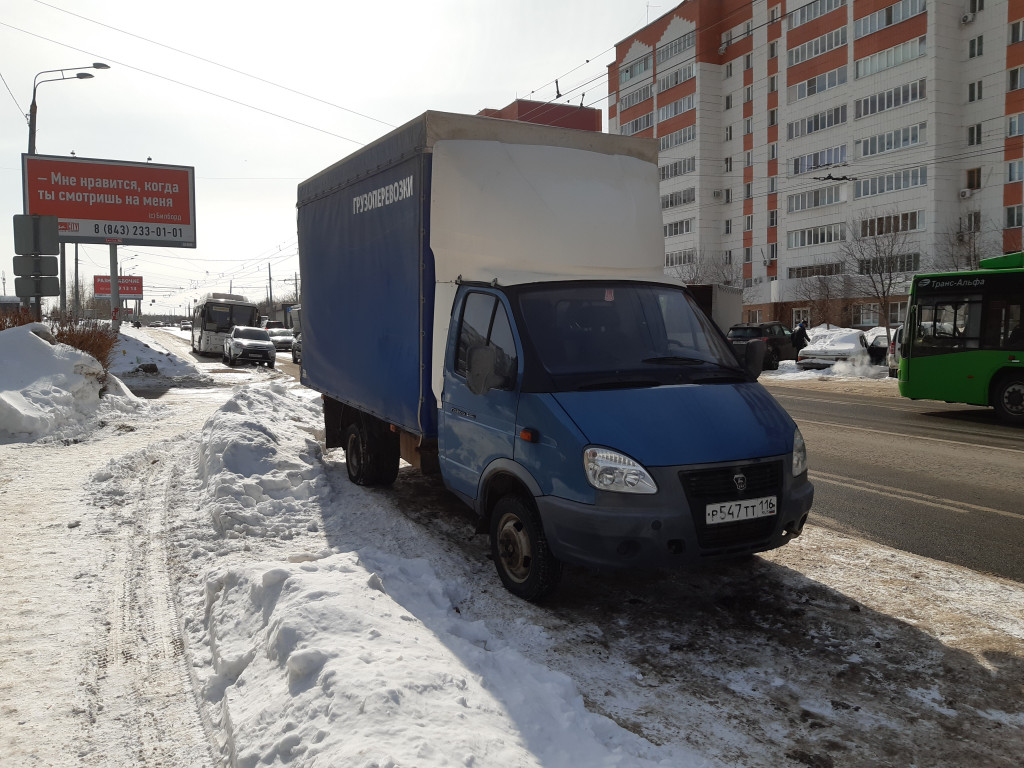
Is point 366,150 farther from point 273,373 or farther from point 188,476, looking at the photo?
point 273,373

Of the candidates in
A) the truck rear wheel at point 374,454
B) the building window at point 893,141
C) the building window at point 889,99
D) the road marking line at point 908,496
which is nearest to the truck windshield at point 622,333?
the truck rear wheel at point 374,454

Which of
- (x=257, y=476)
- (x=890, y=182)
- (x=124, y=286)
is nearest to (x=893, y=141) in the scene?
(x=890, y=182)

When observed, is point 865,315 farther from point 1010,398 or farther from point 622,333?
point 622,333

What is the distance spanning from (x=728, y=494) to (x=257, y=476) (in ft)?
15.2

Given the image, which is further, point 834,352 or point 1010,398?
point 834,352

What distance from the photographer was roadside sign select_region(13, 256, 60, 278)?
44.1 ft

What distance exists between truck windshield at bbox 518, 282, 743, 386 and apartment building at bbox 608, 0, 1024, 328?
35.4 meters

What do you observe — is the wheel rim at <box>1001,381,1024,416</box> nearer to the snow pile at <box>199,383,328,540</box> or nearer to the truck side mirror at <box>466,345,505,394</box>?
the snow pile at <box>199,383,328,540</box>

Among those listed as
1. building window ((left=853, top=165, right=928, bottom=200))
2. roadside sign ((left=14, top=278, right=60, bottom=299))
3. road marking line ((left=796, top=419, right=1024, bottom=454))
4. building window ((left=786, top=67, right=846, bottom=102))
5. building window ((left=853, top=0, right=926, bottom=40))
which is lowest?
road marking line ((left=796, top=419, right=1024, bottom=454))

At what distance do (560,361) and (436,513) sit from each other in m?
2.67

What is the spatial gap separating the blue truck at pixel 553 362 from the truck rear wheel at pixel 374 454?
51 millimetres

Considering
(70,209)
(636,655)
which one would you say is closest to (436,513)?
(636,655)

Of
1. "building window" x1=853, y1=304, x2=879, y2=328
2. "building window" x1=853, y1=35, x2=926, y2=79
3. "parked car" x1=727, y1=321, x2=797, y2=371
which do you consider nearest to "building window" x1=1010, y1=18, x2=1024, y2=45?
"building window" x1=853, y1=35, x2=926, y2=79

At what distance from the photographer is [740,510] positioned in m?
4.20
